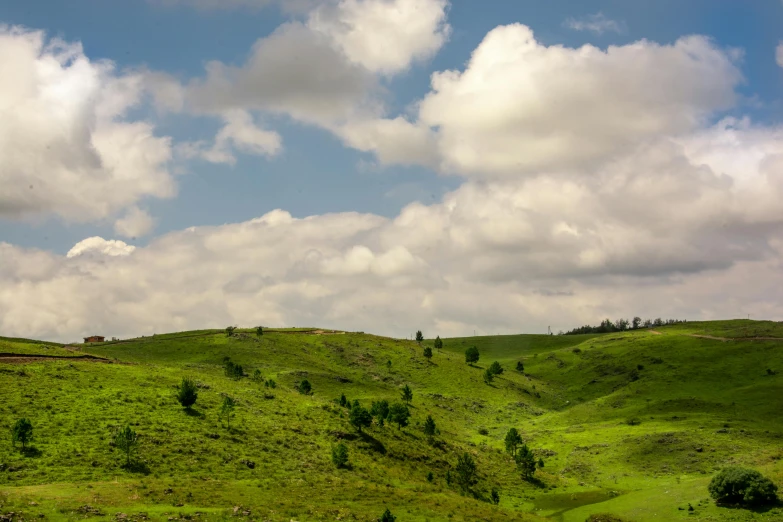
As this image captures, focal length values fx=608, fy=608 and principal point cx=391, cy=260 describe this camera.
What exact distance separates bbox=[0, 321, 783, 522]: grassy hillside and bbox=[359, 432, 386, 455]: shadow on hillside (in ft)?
0.82

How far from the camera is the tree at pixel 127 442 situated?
63344 millimetres

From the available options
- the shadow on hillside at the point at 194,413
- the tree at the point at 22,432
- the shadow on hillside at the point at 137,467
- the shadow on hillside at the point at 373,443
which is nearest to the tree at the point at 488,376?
the shadow on hillside at the point at 373,443

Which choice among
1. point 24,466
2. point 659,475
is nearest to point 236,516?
point 24,466

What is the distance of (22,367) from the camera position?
280ft

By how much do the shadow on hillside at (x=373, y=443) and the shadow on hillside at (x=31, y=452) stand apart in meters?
40.6

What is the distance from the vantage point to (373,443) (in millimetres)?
86062

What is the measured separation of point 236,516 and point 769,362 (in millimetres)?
168438

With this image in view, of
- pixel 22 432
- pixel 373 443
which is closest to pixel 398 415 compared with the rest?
pixel 373 443

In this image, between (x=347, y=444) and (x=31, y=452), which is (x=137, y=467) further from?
(x=347, y=444)

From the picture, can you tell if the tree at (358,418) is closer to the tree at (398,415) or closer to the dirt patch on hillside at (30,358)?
the tree at (398,415)

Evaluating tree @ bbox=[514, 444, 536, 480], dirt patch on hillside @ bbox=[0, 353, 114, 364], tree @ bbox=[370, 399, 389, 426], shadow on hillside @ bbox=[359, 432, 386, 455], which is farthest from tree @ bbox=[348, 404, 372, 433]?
dirt patch on hillside @ bbox=[0, 353, 114, 364]

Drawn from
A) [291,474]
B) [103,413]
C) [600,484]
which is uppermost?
[103,413]

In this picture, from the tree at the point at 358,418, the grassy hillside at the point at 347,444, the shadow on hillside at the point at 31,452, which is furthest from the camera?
the tree at the point at 358,418

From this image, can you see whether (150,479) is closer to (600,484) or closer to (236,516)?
(236,516)
